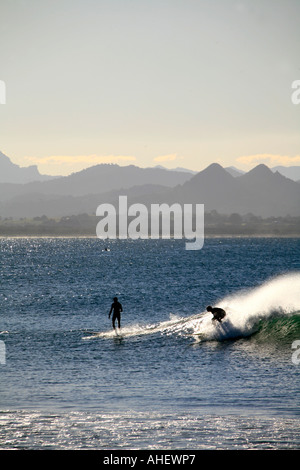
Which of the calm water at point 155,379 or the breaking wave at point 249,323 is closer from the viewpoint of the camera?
the calm water at point 155,379

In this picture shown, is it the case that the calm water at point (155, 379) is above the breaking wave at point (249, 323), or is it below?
below

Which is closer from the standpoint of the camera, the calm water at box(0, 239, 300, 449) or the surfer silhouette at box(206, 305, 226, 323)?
the calm water at box(0, 239, 300, 449)

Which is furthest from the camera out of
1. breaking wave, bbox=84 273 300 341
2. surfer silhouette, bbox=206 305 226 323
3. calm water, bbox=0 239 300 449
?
surfer silhouette, bbox=206 305 226 323

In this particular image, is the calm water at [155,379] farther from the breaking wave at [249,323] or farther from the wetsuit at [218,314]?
the wetsuit at [218,314]

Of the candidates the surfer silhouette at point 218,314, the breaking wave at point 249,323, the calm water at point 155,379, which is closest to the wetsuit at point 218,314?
the surfer silhouette at point 218,314

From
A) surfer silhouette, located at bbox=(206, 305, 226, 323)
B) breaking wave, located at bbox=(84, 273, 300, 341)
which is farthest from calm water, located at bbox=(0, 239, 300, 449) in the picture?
surfer silhouette, located at bbox=(206, 305, 226, 323)

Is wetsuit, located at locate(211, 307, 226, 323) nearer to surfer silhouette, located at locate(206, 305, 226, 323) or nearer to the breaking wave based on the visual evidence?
surfer silhouette, located at locate(206, 305, 226, 323)

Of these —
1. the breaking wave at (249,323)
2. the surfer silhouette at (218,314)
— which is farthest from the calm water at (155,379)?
the surfer silhouette at (218,314)

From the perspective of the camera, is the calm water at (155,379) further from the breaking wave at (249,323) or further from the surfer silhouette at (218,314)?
the surfer silhouette at (218,314)

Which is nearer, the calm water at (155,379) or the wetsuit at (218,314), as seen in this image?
the calm water at (155,379)

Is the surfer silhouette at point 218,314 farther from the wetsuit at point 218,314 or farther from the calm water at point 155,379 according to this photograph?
the calm water at point 155,379

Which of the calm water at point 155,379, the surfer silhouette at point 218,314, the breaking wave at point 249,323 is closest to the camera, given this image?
the calm water at point 155,379

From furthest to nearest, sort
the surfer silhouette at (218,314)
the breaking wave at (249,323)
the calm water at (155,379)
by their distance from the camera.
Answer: the surfer silhouette at (218,314), the breaking wave at (249,323), the calm water at (155,379)

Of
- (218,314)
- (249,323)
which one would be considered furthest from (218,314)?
(249,323)
